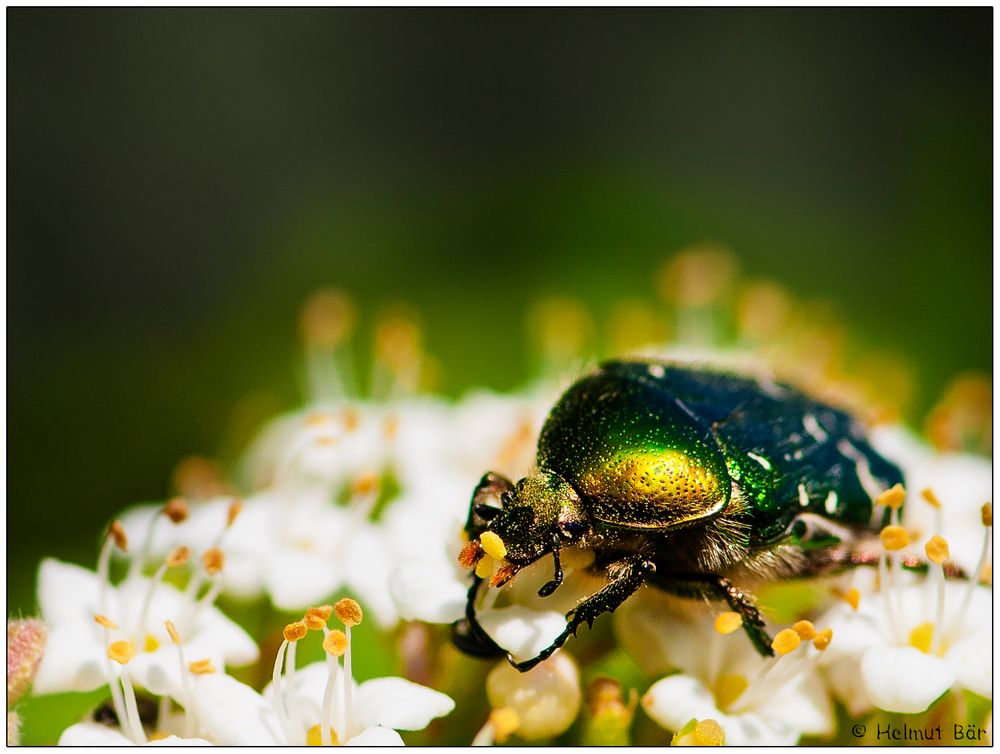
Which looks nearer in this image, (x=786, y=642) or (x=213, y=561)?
(x=786, y=642)

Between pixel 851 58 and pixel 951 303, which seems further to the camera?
pixel 851 58

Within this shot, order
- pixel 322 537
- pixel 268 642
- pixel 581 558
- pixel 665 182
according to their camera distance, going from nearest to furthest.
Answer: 1. pixel 581 558
2. pixel 268 642
3. pixel 322 537
4. pixel 665 182

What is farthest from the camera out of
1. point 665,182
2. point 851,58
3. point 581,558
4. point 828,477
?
point 851,58

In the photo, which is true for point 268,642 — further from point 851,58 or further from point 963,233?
point 851,58

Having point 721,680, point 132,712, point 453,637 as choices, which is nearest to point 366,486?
point 453,637

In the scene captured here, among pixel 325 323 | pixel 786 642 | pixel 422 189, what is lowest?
pixel 786 642

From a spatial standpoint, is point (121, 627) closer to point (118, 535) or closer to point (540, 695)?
point (118, 535)

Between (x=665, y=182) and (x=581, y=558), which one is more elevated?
(x=665, y=182)

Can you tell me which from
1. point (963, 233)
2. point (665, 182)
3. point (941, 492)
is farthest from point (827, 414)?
point (665, 182)
